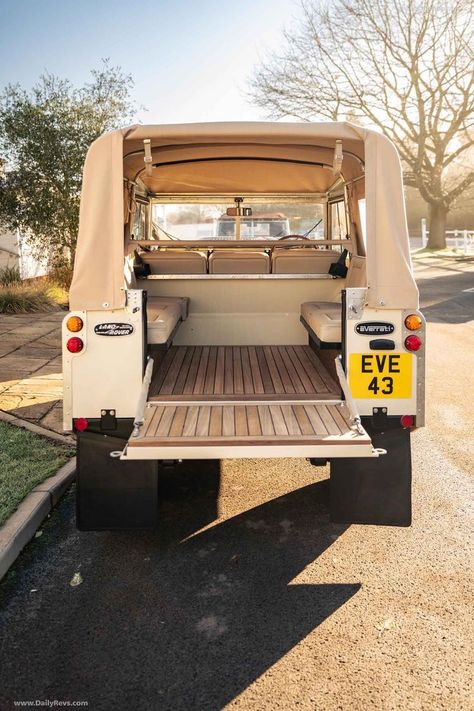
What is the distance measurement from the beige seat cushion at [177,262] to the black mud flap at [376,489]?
9.98ft

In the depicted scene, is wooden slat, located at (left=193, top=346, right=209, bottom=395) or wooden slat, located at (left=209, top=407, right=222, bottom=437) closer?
wooden slat, located at (left=209, top=407, right=222, bottom=437)

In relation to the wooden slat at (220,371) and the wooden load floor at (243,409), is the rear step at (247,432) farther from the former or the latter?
the wooden slat at (220,371)

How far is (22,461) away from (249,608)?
2.66 m

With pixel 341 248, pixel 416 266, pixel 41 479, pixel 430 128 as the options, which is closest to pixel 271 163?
pixel 341 248

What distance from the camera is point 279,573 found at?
153 inches

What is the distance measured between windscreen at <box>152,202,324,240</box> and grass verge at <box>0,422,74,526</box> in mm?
2524

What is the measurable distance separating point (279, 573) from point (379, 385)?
1.30 metres

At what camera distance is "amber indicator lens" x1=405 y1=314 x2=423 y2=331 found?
4.16 m

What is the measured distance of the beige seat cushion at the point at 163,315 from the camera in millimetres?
4516

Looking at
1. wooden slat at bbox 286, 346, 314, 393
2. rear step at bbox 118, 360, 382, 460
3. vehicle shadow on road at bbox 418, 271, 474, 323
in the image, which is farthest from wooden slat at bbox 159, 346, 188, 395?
vehicle shadow on road at bbox 418, 271, 474, 323

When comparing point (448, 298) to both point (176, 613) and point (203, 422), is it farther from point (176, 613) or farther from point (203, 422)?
point (176, 613)

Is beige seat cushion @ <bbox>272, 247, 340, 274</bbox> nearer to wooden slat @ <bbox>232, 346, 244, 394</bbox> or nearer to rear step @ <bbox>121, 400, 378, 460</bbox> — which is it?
wooden slat @ <bbox>232, 346, 244, 394</bbox>

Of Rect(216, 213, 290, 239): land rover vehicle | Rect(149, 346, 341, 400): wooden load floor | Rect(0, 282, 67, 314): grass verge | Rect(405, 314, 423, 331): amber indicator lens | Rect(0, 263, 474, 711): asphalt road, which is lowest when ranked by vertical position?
Rect(0, 263, 474, 711): asphalt road

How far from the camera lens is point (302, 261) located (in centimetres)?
661
